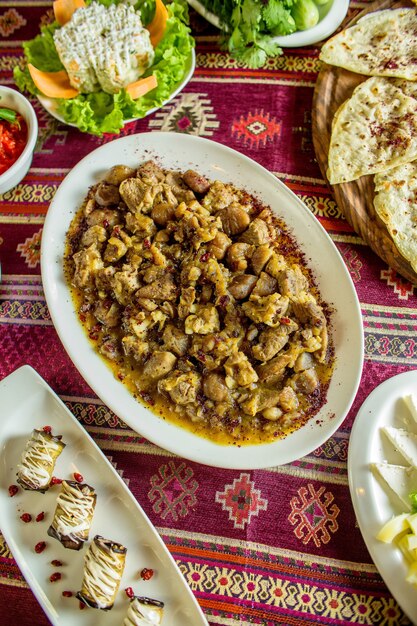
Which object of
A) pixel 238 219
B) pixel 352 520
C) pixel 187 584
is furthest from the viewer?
pixel 238 219

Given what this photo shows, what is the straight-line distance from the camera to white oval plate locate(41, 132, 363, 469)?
12.2 ft

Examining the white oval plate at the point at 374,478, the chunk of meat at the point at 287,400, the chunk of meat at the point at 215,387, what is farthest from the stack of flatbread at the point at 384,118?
the chunk of meat at the point at 215,387

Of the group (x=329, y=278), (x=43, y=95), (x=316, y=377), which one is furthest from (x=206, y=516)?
(x=43, y=95)

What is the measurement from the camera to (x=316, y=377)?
12.6ft

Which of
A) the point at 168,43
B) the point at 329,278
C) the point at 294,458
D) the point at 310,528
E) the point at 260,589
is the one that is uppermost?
the point at 168,43

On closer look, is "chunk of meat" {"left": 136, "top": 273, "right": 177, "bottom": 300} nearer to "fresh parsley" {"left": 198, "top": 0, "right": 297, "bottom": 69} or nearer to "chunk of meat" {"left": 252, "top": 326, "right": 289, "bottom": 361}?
"chunk of meat" {"left": 252, "top": 326, "right": 289, "bottom": 361}

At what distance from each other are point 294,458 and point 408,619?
124 centimetres

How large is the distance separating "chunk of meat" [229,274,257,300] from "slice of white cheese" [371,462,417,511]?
1427mm

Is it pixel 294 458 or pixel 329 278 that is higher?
pixel 329 278

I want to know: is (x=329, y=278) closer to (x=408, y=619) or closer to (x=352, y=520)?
(x=352, y=520)

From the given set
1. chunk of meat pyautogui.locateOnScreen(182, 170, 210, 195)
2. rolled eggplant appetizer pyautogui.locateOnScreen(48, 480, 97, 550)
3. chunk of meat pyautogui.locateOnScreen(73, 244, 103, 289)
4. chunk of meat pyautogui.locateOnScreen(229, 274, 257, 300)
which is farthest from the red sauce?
rolled eggplant appetizer pyautogui.locateOnScreen(48, 480, 97, 550)

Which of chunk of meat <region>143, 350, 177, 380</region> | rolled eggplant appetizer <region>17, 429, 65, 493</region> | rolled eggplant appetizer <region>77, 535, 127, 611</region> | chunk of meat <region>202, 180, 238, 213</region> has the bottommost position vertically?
rolled eggplant appetizer <region>77, 535, 127, 611</region>

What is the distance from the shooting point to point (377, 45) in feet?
14.9

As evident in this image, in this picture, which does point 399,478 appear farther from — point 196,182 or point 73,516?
point 196,182
